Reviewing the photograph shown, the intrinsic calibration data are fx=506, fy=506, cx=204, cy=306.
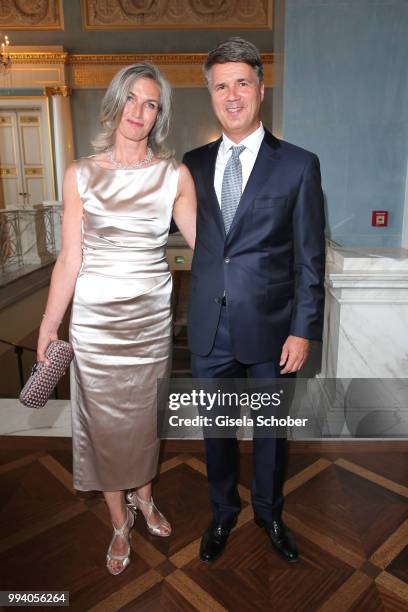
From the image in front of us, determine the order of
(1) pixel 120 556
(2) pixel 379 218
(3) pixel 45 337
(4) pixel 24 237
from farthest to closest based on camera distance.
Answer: (4) pixel 24 237 < (2) pixel 379 218 < (1) pixel 120 556 < (3) pixel 45 337

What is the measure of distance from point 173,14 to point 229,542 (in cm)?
1387

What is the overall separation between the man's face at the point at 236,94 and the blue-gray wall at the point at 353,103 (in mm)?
2021

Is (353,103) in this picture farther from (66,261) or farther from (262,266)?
(66,261)

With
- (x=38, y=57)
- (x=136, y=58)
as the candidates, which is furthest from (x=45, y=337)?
(x=38, y=57)

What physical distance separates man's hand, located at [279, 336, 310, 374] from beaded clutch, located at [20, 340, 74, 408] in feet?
2.90

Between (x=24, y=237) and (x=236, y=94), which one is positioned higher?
(x=236, y=94)

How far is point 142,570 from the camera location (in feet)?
7.34

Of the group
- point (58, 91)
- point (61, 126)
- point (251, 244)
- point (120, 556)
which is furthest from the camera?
point (61, 126)

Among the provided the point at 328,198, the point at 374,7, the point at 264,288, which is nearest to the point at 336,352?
the point at 328,198

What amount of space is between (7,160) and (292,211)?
13712 millimetres

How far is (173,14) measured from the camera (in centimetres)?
1316

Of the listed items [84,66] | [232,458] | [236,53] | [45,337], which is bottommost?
[232,458]

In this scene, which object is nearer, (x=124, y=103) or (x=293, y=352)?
(x=124, y=103)

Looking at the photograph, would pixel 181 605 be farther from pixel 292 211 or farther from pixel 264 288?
pixel 292 211
